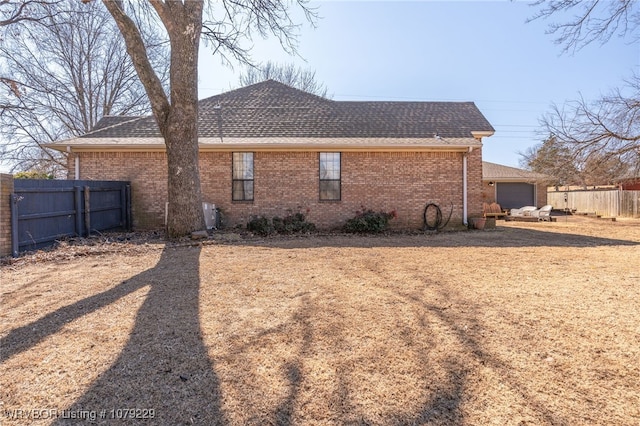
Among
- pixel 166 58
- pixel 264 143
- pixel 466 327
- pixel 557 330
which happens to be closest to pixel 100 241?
pixel 264 143

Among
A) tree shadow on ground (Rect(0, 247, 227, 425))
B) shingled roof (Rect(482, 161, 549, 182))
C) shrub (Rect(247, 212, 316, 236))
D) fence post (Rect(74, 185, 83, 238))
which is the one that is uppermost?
shingled roof (Rect(482, 161, 549, 182))

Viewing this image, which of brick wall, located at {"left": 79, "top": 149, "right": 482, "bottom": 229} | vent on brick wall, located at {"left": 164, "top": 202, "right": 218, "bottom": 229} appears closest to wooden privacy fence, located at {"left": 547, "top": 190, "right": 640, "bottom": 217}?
brick wall, located at {"left": 79, "top": 149, "right": 482, "bottom": 229}

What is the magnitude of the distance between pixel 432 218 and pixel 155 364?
10.6 metres

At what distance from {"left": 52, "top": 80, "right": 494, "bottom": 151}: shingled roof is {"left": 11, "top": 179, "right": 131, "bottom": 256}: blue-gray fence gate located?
1970 mm

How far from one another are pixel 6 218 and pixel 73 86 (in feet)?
65.3

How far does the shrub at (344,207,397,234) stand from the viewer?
35.4ft

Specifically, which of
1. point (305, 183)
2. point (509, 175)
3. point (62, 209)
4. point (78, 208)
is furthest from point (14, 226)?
point (509, 175)

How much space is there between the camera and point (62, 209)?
8.38 m

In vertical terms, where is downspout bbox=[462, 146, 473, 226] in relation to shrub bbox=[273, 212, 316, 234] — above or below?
above

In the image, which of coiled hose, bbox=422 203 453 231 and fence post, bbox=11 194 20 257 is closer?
fence post, bbox=11 194 20 257

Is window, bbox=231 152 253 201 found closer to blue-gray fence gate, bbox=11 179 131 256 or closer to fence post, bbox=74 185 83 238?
blue-gray fence gate, bbox=11 179 131 256

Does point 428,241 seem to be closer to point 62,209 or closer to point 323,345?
point 323,345

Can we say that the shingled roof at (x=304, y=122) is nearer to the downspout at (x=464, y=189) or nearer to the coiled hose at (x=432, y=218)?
the downspout at (x=464, y=189)

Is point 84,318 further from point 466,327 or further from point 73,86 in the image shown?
point 73,86
